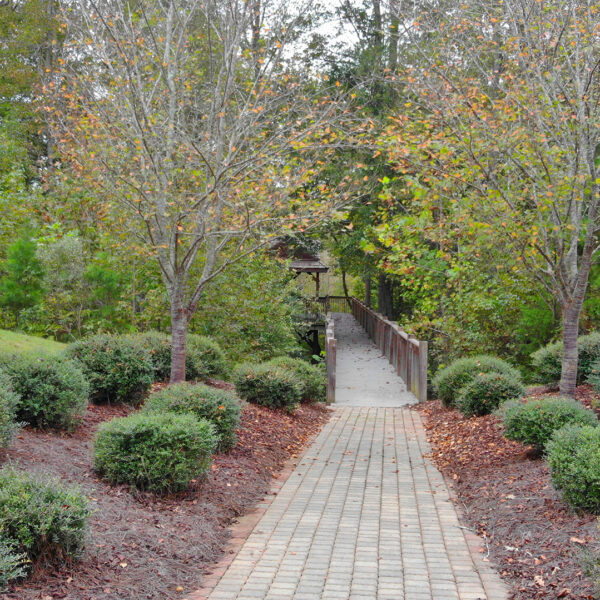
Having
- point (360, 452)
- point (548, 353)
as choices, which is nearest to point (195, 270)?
point (360, 452)

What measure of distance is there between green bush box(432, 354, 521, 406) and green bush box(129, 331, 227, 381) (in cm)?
377

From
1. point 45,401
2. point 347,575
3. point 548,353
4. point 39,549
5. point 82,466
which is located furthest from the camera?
point 548,353

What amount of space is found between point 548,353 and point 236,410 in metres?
5.56

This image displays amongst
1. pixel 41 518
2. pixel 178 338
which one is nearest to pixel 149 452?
pixel 41 518

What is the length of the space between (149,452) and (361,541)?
1881 millimetres

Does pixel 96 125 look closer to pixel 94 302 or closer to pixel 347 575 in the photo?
pixel 94 302

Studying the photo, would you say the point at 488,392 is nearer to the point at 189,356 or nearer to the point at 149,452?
the point at 189,356

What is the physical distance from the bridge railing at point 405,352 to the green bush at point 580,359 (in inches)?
119

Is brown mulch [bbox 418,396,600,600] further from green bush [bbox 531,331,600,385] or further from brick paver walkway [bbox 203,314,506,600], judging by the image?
green bush [bbox 531,331,600,385]

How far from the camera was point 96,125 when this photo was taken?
873cm

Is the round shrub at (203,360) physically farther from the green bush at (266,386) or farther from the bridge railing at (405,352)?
the bridge railing at (405,352)

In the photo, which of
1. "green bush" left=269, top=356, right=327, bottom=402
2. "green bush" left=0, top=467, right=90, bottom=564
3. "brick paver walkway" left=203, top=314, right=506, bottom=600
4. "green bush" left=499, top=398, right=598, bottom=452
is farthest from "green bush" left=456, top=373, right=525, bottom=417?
"green bush" left=0, top=467, right=90, bottom=564

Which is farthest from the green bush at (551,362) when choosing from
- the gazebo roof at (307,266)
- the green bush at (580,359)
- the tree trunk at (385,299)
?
the tree trunk at (385,299)

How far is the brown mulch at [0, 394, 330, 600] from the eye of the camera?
3.96m
